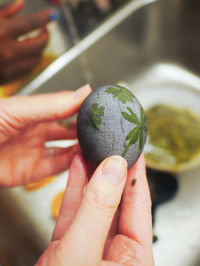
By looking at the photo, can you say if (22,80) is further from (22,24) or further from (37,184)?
(37,184)

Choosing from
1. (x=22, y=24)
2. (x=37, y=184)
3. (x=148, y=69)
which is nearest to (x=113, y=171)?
(x=37, y=184)

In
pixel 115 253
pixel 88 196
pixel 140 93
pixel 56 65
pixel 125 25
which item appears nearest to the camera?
pixel 88 196

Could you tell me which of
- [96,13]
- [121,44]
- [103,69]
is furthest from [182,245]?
[96,13]

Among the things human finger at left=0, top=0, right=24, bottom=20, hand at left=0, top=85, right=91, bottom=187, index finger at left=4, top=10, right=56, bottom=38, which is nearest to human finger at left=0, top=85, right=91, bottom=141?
hand at left=0, top=85, right=91, bottom=187

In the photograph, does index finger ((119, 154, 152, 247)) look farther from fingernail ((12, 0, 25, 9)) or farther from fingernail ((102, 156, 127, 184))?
fingernail ((12, 0, 25, 9))

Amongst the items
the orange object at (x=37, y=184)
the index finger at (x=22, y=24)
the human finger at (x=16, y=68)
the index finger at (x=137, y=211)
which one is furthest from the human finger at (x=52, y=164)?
the index finger at (x=22, y=24)

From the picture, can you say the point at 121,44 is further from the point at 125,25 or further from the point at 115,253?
the point at 115,253
